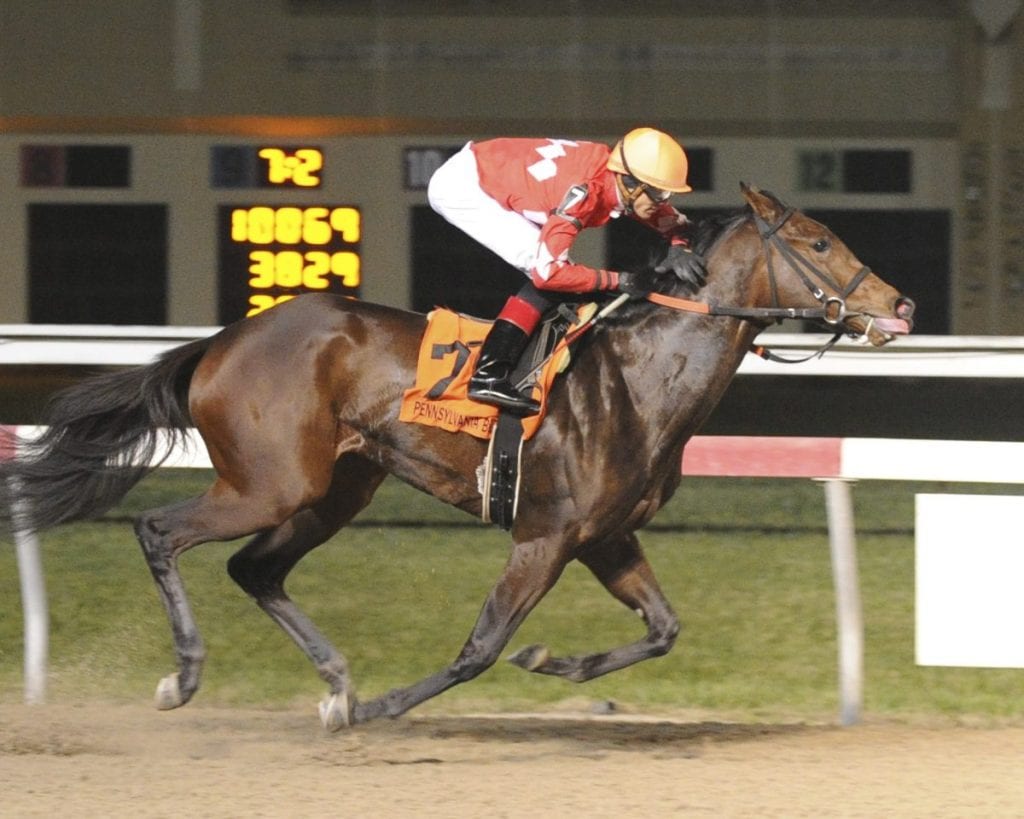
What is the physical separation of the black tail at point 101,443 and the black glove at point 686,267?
4.09 feet

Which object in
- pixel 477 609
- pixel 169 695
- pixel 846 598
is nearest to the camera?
pixel 169 695

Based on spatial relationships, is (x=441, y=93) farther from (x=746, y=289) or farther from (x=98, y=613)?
(x=746, y=289)

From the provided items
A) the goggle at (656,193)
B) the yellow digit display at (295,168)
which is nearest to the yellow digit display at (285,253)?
the yellow digit display at (295,168)

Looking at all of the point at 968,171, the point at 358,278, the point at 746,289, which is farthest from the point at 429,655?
the point at 968,171

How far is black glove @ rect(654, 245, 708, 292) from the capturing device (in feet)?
14.3

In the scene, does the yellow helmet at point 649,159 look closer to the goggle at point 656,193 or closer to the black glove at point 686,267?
the goggle at point 656,193

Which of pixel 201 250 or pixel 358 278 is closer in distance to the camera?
pixel 358 278

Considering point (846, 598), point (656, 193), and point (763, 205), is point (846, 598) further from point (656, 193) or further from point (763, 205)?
point (656, 193)

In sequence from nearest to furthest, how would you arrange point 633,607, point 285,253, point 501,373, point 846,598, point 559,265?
point 559,265 < point 501,373 < point 633,607 < point 846,598 < point 285,253

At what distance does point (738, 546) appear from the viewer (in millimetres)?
7074

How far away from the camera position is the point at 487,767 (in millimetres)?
4250

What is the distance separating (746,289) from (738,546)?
9.33 ft

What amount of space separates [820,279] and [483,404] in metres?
0.86

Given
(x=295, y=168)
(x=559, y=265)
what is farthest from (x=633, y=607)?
(x=295, y=168)
